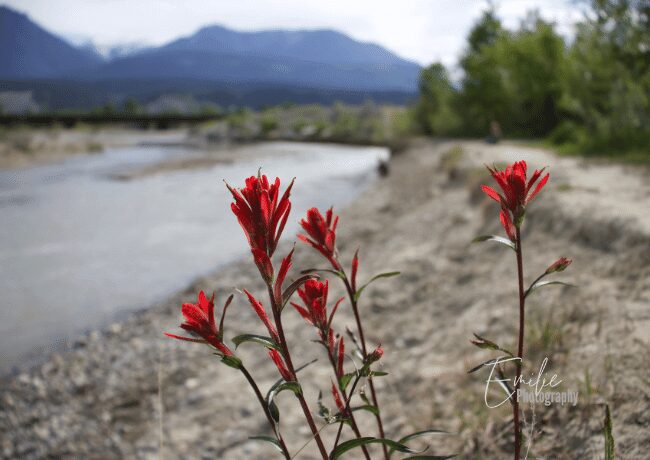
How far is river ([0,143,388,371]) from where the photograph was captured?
8.00 metres

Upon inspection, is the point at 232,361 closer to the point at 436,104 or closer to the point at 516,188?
the point at 516,188

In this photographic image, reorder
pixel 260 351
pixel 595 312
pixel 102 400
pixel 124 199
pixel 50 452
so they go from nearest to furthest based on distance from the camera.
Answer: pixel 595 312, pixel 50 452, pixel 102 400, pixel 260 351, pixel 124 199

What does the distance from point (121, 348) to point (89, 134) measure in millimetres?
59923

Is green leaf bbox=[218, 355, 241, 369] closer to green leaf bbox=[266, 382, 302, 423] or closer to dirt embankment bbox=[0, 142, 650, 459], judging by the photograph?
green leaf bbox=[266, 382, 302, 423]

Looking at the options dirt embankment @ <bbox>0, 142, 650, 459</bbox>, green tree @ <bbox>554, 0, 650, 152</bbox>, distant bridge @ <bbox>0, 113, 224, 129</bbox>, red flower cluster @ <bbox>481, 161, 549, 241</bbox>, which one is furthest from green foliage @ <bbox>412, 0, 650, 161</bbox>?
distant bridge @ <bbox>0, 113, 224, 129</bbox>

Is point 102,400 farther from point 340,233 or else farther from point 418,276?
point 340,233

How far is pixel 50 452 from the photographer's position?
4.38 m

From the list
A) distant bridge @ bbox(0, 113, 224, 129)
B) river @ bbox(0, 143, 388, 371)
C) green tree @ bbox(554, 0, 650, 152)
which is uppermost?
distant bridge @ bbox(0, 113, 224, 129)

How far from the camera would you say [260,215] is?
3.27 feet

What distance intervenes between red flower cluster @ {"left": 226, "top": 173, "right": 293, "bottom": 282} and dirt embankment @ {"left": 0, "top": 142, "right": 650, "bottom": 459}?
102 cm

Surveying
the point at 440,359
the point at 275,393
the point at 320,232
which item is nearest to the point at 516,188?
the point at 320,232

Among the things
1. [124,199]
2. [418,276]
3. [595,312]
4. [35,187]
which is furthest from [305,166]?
[595,312]

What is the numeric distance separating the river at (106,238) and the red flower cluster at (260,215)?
6944mm

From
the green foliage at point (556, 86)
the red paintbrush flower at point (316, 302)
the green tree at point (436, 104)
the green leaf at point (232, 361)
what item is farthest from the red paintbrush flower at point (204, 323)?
the green tree at point (436, 104)
